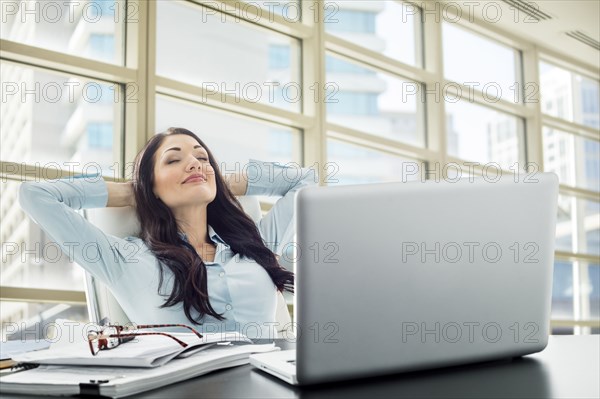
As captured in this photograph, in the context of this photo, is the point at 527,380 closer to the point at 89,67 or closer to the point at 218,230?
the point at 218,230

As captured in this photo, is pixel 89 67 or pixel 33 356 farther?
pixel 89 67

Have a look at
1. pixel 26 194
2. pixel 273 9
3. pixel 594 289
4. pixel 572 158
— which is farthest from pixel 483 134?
pixel 26 194

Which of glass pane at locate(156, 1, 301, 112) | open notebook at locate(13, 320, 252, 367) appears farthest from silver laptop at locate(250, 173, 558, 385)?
glass pane at locate(156, 1, 301, 112)

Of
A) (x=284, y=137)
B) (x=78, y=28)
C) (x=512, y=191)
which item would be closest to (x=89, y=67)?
(x=78, y=28)

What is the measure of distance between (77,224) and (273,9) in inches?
71.0

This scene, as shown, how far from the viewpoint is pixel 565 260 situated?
205 inches

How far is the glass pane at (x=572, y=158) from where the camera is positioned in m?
5.32

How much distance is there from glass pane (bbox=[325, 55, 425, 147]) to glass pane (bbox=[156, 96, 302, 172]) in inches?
12.8

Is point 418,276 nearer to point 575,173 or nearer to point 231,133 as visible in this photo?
point 231,133

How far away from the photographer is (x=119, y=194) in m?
2.16

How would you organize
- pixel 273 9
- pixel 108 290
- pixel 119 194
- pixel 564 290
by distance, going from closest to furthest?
pixel 108 290 < pixel 119 194 < pixel 273 9 < pixel 564 290

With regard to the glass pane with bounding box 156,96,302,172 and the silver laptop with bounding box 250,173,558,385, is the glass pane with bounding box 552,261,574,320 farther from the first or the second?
the silver laptop with bounding box 250,173,558,385

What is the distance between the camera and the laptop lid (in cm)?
79

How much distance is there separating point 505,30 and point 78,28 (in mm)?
3181
